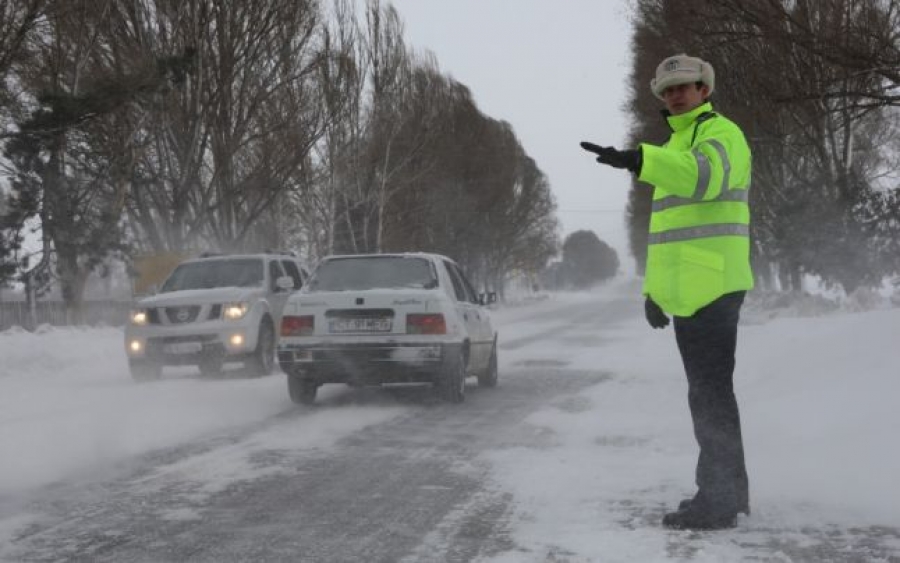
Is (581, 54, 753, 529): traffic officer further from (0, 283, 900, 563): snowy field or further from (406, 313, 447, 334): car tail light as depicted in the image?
(406, 313, 447, 334): car tail light

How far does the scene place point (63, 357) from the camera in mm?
15391

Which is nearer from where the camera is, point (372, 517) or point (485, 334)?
point (372, 517)

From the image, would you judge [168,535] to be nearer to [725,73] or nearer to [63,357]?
[63,357]

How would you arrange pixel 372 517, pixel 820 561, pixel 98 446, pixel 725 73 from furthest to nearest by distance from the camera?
1. pixel 725 73
2. pixel 98 446
3. pixel 372 517
4. pixel 820 561

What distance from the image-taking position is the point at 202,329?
12742 mm

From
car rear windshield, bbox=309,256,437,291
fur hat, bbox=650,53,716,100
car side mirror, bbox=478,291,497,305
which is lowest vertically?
car side mirror, bbox=478,291,497,305

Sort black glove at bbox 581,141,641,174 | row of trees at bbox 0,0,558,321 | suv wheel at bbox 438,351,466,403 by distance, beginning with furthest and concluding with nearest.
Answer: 1. row of trees at bbox 0,0,558,321
2. suv wheel at bbox 438,351,466,403
3. black glove at bbox 581,141,641,174

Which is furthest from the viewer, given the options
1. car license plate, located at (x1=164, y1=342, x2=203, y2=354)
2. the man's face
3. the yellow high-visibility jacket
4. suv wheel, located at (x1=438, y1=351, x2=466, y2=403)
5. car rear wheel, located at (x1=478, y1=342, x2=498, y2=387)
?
car license plate, located at (x1=164, y1=342, x2=203, y2=354)

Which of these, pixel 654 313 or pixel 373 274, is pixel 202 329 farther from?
pixel 654 313

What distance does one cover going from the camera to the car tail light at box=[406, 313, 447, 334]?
9281mm

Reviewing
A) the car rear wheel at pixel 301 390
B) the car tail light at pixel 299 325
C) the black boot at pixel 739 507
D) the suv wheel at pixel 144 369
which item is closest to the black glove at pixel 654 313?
the black boot at pixel 739 507

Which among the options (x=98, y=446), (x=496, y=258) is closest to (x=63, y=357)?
(x=98, y=446)

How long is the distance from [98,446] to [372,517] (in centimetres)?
320

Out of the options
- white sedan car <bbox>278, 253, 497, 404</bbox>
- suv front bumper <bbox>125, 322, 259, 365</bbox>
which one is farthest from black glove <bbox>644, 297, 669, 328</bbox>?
suv front bumper <bbox>125, 322, 259, 365</bbox>
